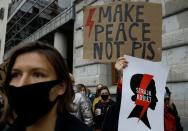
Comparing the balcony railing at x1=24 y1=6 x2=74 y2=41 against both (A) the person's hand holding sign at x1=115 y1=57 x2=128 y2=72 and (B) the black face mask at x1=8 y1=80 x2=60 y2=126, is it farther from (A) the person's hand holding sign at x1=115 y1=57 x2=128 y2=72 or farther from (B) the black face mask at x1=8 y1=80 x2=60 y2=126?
(B) the black face mask at x1=8 y1=80 x2=60 y2=126

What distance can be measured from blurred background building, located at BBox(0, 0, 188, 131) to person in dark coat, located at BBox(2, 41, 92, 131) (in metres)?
5.76

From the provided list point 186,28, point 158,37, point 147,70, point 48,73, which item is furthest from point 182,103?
point 48,73

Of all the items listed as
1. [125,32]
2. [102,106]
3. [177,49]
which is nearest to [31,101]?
[125,32]

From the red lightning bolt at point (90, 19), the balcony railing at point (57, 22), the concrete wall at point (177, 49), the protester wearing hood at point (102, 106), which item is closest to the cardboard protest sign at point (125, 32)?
the red lightning bolt at point (90, 19)

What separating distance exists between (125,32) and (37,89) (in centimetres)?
239

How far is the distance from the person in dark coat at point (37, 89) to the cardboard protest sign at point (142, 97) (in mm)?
1232

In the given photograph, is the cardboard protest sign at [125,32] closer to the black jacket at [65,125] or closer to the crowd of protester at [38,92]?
the crowd of protester at [38,92]

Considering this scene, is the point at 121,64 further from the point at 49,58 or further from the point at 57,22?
the point at 57,22

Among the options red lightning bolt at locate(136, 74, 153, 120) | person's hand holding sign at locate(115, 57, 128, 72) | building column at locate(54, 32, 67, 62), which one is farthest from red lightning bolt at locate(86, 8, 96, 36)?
building column at locate(54, 32, 67, 62)

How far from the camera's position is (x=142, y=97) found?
3.46 m

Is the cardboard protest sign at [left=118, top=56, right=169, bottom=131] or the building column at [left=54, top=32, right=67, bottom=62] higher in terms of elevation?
the building column at [left=54, top=32, right=67, bottom=62]

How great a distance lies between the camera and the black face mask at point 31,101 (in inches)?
79.6

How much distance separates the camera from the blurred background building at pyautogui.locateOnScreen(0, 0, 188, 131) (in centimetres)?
779

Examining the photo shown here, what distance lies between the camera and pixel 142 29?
427cm
